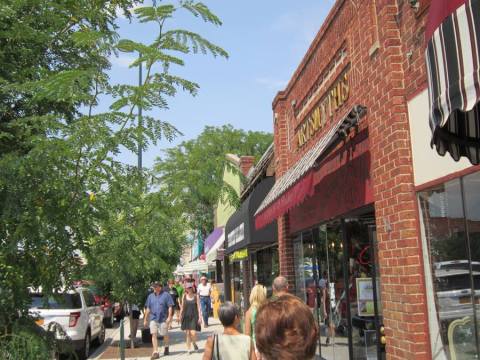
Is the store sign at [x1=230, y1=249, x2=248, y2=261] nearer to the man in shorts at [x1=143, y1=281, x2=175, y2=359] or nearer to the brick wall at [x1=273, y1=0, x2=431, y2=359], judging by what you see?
the man in shorts at [x1=143, y1=281, x2=175, y2=359]

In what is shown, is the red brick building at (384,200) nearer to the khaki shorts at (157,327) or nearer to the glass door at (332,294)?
the glass door at (332,294)

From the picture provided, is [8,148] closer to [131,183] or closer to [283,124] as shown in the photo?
[131,183]

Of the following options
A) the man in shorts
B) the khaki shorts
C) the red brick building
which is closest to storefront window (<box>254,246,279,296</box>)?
the man in shorts

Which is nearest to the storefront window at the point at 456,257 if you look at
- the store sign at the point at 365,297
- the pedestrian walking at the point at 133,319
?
the store sign at the point at 365,297

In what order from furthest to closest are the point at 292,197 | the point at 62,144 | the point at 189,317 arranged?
the point at 189,317 → the point at 292,197 → the point at 62,144

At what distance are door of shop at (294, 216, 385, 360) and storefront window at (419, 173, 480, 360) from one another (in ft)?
6.75

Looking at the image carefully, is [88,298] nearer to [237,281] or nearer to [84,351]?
[84,351]

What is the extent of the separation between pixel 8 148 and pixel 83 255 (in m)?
1.41

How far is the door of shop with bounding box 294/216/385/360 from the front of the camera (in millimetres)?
7949

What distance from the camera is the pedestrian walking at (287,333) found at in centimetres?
248

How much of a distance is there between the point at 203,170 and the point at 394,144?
1510cm

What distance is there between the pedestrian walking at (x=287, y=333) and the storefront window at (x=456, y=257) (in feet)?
9.77

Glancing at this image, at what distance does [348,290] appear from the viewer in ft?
27.2

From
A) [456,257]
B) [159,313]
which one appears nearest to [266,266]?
[159,313]
